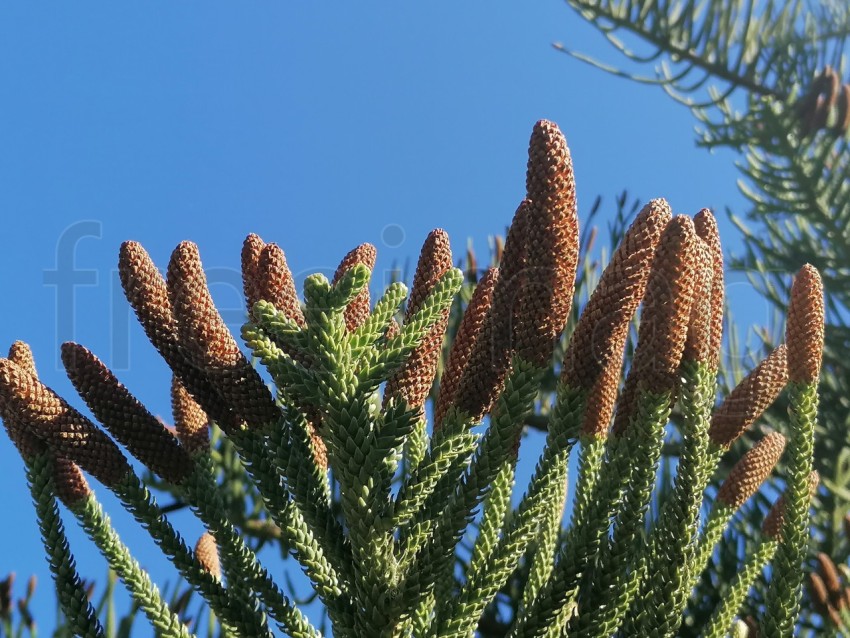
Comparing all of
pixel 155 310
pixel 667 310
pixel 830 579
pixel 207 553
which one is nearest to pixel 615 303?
pixel 667 310

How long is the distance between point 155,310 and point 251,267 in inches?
5.5

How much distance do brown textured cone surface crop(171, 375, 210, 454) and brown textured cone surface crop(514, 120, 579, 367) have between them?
62 cm

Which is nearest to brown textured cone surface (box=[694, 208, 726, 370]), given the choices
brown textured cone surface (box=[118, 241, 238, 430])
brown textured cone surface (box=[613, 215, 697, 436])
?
brown textured cone surface (box=[613, 215, 697, 436])

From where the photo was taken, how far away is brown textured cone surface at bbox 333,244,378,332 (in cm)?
129

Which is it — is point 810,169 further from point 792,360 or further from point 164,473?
point 164,473

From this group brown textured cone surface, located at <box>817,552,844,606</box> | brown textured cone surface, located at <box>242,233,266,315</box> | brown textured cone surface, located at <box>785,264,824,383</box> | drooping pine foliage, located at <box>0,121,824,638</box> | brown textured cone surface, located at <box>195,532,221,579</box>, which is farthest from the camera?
brown textured cone surface, located at <box>817,552,844,606</box>

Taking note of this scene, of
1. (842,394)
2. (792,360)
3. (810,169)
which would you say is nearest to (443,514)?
(792,360)

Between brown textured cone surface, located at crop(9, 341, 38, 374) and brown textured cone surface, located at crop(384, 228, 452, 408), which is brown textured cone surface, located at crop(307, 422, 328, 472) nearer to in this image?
brown textured cone surface, located at crop(384, 228, 452, 408)

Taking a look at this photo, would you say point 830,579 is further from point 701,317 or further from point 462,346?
point 462,346

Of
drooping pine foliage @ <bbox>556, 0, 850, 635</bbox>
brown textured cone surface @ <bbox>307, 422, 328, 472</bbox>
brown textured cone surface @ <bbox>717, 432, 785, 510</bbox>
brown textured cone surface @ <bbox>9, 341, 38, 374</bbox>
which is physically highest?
drooping pine foliage @ <bbox>556, 0, 850, 635</bbox>

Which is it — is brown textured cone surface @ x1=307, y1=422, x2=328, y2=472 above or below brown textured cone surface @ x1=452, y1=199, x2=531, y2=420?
below

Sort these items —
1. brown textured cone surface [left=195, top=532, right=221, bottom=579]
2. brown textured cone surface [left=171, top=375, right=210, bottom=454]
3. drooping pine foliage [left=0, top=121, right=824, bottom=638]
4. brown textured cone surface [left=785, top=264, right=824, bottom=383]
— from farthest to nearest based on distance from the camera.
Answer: brown textured cone surface [left=195, top=532, right=221, bottom=579] < brown textured cone surface [left=171, top=375, right=210, bottom=454] < brown textured cone surface [left=785, top=264, right=824, bottom=383] < drooping pine foliage [left=0, top=121, right=824, bottom=638]

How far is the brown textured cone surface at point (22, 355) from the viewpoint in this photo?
1.27 m

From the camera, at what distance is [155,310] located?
3.81 ft
